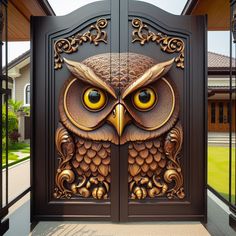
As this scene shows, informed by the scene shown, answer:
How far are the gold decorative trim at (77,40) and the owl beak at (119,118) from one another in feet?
2.67

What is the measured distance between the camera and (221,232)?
8.54 feet

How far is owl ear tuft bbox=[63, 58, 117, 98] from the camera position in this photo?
2.67 m

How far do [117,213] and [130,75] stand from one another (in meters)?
1.60

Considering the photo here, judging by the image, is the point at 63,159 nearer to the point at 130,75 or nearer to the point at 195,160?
the point at 130,75

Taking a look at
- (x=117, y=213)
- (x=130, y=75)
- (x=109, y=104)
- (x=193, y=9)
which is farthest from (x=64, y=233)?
(x=193, y=9)

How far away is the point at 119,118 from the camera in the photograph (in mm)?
2684

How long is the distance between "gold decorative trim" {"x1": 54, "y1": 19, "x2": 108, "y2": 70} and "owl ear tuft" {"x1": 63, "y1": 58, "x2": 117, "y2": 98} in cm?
15

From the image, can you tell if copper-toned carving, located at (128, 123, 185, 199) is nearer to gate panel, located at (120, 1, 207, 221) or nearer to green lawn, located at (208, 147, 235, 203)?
gate panel, located at (120, 1, 207, 221)

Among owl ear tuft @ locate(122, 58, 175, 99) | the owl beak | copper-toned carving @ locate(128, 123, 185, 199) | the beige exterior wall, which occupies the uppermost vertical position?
the beige exterior wall

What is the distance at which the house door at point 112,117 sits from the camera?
2754 millimetres

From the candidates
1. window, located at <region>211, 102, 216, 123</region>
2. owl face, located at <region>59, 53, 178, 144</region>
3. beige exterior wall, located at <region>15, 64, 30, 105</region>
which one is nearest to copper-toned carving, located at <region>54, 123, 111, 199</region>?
owl face, located at <region>59, 53, 178, 144</region>

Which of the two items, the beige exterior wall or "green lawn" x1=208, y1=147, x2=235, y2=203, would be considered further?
the beige exterior wall

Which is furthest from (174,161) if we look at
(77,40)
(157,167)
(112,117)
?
(77,40)

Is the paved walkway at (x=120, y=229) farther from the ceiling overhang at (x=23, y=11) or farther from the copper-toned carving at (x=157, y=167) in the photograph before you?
the ceiling overhang at (x=23, y=11)
